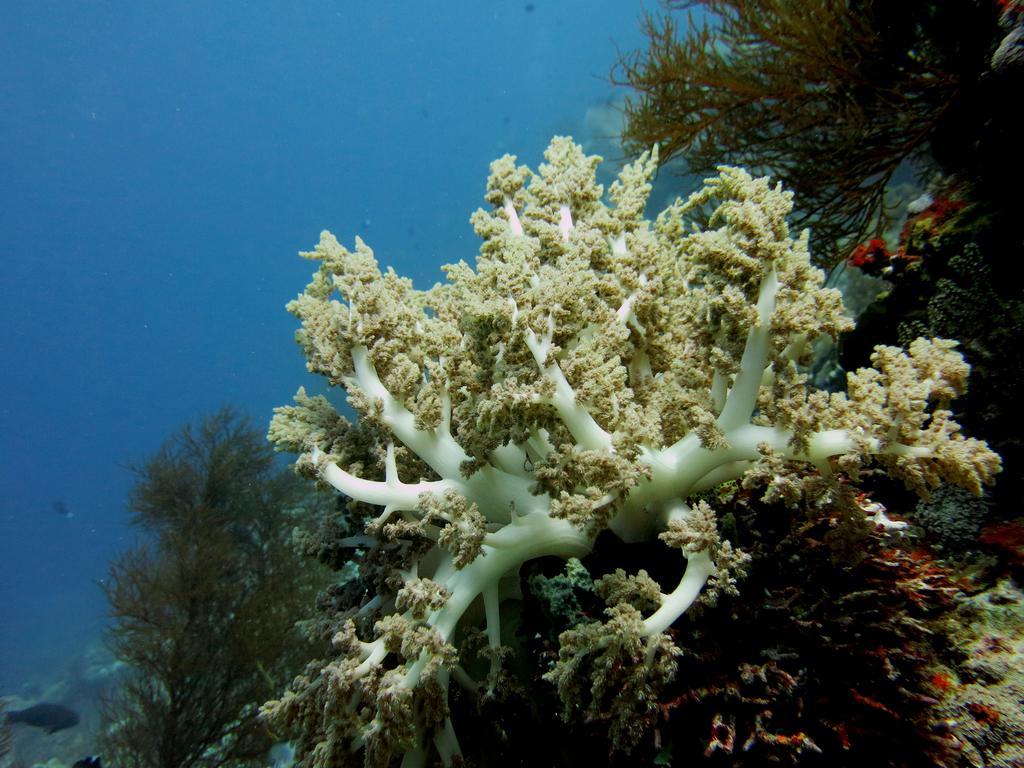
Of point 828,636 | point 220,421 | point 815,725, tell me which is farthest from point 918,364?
point 220,421

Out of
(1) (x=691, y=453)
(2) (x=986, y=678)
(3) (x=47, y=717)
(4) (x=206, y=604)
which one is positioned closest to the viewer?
(2) (x=986, y=678)

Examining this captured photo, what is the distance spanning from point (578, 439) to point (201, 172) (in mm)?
150353

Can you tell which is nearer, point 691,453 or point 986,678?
point 986,678

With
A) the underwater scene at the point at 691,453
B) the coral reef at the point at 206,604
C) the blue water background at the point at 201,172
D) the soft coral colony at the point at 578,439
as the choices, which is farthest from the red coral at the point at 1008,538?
the blue water background at the point at 201,172

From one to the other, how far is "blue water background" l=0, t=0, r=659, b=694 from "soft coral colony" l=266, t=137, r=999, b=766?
3855 inches

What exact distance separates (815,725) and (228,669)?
7.64 metres

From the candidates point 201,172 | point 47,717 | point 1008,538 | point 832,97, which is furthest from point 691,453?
point 201,172

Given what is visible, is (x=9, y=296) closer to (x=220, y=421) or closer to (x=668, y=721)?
(x=220, y=421)

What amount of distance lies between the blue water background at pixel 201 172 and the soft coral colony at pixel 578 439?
97.9m

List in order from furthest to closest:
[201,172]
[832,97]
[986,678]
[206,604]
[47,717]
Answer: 1. [201,172]
2. [47,717]
3. [206,604]
4. [832,97]
5. [986,678]

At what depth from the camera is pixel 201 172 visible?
4860 inches

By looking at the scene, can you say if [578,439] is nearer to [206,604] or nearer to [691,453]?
[691,453]

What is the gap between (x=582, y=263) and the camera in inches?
106

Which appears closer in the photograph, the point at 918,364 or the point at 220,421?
the point at 918,364
